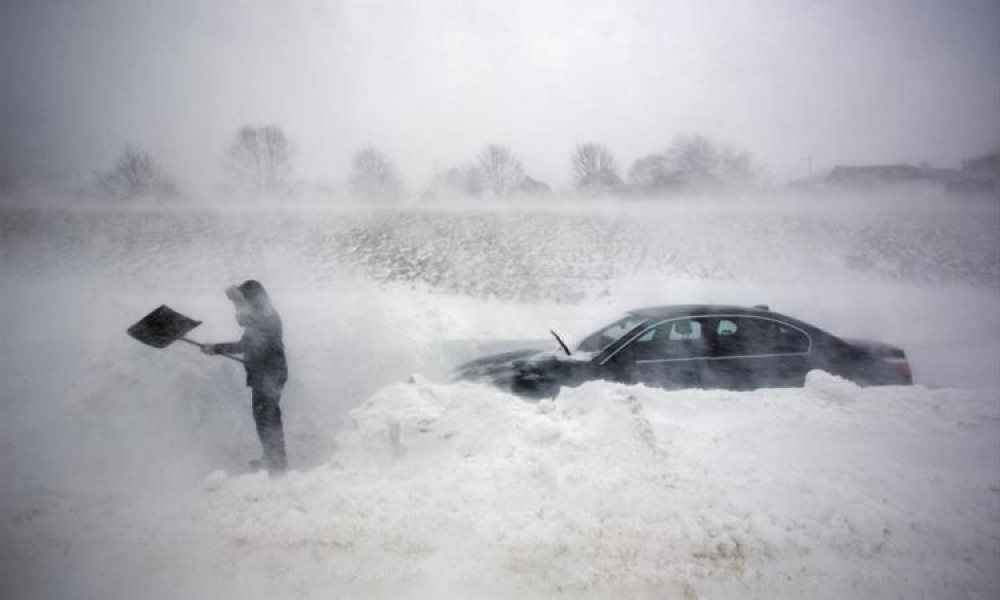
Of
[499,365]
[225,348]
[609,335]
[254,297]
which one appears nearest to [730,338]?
[609,335]

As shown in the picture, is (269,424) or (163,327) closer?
(269,424)

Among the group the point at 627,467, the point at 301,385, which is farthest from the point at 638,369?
the point at 301,385

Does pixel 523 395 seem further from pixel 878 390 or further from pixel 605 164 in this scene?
pixel 605 164

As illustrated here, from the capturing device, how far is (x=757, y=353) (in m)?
3.68

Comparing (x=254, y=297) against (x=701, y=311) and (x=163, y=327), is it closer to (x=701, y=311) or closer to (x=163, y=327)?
(x=163, y=327)

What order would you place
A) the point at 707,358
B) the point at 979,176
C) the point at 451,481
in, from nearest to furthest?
the point at 451,481 → the point at 707,358 → the point at 979,176

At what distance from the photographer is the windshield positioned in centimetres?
384

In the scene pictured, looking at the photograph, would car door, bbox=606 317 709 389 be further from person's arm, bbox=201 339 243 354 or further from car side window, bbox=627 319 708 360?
person's arm, bbox=201 339 243 354

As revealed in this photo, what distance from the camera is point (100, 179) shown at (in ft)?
28.6

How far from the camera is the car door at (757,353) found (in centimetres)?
357

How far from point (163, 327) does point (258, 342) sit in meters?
0.99

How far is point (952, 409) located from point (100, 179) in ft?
44.7

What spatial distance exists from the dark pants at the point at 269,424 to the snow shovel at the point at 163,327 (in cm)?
46

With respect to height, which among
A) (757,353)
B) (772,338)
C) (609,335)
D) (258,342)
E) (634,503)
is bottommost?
(634,503)
